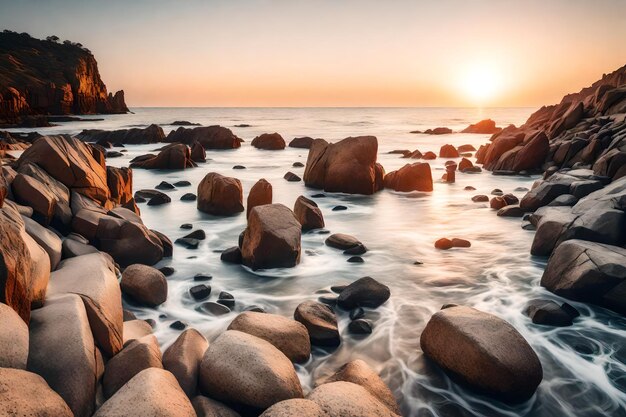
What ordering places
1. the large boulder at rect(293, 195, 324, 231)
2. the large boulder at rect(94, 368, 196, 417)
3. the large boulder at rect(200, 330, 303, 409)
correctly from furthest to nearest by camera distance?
the large boulder at rect(293, 195, 324, 231) → the large boulder at rect(200, 330, 303, 409) → the large boulder at rect(94, 368, 196, 417)

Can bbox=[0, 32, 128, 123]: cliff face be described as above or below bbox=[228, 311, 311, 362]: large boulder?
above

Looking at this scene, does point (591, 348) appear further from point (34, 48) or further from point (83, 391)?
point (34, 48)

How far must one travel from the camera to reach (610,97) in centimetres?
2025

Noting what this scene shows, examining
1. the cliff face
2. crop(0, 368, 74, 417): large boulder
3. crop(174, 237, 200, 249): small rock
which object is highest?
the cliff face

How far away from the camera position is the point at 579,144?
16.4 meters

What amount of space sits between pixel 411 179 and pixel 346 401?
13012 millimetres

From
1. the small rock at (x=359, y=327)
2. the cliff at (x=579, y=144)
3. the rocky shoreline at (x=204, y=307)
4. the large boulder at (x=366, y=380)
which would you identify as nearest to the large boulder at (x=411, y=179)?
the rocky shoreline at (x=204, y=307)

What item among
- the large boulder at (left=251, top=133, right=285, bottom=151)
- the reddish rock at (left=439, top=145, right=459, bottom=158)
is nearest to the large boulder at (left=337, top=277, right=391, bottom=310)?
the reddish rock at (left=439, top=145, right=459, bottom=158)

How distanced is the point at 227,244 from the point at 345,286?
3.40 meters

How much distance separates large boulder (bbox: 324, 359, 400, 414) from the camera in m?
3.88

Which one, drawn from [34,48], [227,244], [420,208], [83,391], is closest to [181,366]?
[83,391]

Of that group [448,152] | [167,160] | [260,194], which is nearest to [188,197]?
[260,194]

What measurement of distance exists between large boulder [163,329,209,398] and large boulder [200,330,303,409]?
10cm

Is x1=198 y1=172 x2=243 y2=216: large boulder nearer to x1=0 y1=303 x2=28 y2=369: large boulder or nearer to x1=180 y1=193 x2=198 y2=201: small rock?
x1=180 y1=193 x2=198 y2=201: small rock
